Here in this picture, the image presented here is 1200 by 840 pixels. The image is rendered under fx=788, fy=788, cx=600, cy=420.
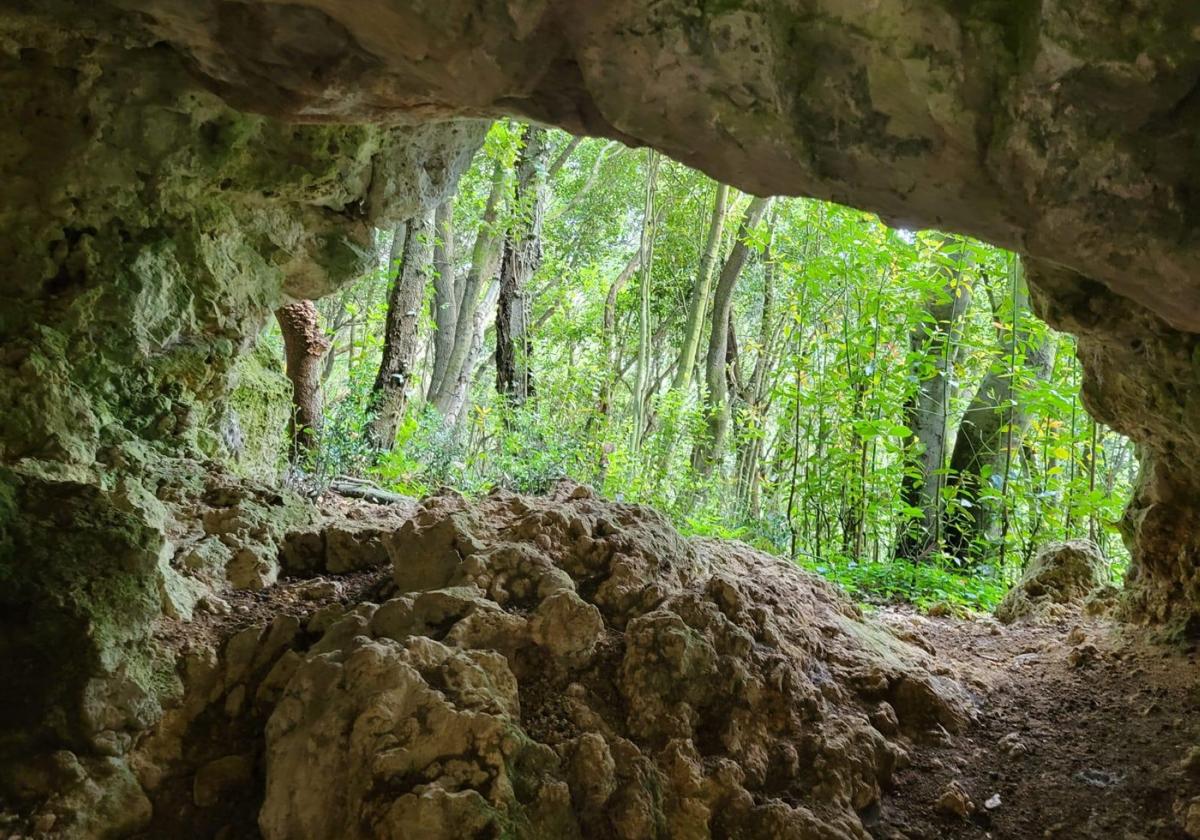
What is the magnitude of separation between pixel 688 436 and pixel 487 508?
6.46 meters

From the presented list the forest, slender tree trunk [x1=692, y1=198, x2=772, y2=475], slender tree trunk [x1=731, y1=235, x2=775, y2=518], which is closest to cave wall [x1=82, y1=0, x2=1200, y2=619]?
the forest

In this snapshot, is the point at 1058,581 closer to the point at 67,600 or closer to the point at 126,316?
the point at 67,600

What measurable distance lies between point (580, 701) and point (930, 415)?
5805mm

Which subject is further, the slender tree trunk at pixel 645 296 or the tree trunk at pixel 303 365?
the slender tree trunk at pixel 645 296

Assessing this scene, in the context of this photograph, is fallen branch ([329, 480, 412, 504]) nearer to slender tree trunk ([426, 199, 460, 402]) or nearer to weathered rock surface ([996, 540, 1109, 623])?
weathered rock surface ([996, 540, 1109, 623])

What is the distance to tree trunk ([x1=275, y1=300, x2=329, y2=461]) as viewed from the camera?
638 cm

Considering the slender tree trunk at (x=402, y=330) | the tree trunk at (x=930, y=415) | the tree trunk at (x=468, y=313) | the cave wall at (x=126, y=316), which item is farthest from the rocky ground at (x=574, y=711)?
the tree trunk at (x=468, y=313)

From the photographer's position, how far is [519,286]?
32.5ft

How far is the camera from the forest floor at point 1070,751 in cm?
228

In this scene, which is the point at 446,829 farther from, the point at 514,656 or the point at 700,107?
the point at 700,107

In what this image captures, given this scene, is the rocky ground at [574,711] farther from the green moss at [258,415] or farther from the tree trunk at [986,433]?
the tree trunk at [986,433]

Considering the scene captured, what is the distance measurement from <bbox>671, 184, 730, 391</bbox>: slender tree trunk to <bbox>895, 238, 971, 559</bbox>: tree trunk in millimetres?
Answer: 2612

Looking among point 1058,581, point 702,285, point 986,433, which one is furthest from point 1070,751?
point 702,285

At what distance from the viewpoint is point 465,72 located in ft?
6.72
